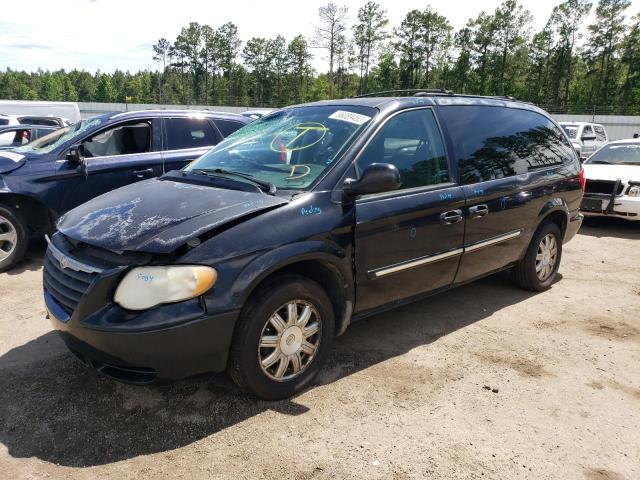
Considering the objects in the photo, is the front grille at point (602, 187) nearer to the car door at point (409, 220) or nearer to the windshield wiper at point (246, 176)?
the car door at point (409, 220)

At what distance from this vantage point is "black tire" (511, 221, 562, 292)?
16.5 feet

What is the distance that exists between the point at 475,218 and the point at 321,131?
1.46m

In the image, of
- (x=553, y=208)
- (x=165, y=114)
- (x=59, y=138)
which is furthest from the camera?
(x=165, y=114)

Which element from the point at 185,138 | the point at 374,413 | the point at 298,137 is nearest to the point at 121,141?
the point at 185,138

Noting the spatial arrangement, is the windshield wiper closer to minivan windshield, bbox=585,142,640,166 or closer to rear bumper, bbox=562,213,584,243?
rear bumper, bbox=562,213,584,243

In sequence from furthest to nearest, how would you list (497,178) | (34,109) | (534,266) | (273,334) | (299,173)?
(34,109), (534,266), (497,178), (299,173), (273,334)

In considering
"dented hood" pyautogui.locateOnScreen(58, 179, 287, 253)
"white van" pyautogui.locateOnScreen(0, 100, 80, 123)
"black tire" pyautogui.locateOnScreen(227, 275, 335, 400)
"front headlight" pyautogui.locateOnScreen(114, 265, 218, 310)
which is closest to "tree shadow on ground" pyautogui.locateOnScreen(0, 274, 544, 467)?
"black tire" pyautogui.locateOnScreen(227, 275, 335, 400)

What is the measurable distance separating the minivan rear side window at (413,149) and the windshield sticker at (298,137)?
41 centimetres

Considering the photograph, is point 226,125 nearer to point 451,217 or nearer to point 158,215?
point 451,217

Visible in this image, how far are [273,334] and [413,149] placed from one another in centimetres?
179

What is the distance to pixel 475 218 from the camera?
4.11 m

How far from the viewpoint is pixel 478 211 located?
4121 mm

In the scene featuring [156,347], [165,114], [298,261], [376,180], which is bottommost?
[156,347]

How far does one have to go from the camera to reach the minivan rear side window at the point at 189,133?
640 centimetres
